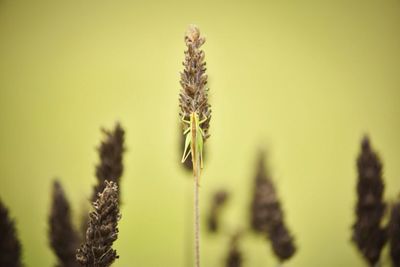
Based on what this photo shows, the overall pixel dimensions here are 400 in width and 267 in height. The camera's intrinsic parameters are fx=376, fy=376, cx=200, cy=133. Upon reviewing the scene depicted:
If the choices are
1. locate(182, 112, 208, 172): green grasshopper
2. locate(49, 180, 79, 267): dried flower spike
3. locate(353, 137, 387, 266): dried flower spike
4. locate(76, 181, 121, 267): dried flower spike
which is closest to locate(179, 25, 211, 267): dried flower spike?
locate(182, 112, 208, 172): green grasshopper

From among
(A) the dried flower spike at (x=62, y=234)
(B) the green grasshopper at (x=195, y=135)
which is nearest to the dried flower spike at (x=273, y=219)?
(B) the green grasshopper at (x=195, y=135)

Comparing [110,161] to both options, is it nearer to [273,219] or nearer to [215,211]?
[273,219]

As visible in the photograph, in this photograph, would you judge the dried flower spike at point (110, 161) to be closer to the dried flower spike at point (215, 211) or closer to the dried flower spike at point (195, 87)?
the dried flower spike at point (195, 87)

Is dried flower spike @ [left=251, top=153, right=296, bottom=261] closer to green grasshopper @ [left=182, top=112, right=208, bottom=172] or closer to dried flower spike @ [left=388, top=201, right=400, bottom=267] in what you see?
dried flower spike @ [left=388, top=201, right=400, bottom=267]

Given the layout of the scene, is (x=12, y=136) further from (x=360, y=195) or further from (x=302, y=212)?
(x=360, y=195)

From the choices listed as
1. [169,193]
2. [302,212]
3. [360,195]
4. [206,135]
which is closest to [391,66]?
[302,212]
